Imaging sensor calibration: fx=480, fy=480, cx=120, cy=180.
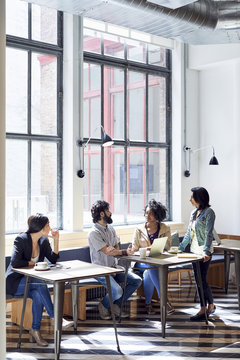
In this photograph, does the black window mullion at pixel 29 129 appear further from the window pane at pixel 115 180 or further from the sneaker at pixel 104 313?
the sneaker at pixel 104 313

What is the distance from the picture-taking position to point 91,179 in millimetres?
7258

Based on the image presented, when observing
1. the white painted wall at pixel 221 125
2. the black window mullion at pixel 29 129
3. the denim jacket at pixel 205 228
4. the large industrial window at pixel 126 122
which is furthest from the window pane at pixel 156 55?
the denim jacket at pixel 205 228

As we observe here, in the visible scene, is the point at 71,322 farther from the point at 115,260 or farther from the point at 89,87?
the point at 89,87

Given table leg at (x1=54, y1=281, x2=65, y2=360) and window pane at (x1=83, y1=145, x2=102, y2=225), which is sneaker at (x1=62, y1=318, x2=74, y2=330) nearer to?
table leg at (x1=54, y1=281, x2=65, y2=360)

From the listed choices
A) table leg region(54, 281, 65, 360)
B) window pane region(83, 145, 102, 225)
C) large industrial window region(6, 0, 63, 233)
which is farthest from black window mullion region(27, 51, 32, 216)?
table leg region(54, 281, 65, 360)

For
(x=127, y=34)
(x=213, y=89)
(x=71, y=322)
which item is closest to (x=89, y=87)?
(x=127, y=34)

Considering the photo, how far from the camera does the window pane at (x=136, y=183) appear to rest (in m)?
7.84

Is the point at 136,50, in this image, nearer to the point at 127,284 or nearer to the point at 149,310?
the point at 127,284

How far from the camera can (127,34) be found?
765 cm

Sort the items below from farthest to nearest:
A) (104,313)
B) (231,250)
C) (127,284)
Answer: (231,250) → (127,284) → (104,313)

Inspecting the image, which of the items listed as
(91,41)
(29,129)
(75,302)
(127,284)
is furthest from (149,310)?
(91,41)

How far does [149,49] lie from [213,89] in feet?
4.31

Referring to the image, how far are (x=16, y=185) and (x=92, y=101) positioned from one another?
180 cm

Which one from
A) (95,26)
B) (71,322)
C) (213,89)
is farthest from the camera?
(213,89)
